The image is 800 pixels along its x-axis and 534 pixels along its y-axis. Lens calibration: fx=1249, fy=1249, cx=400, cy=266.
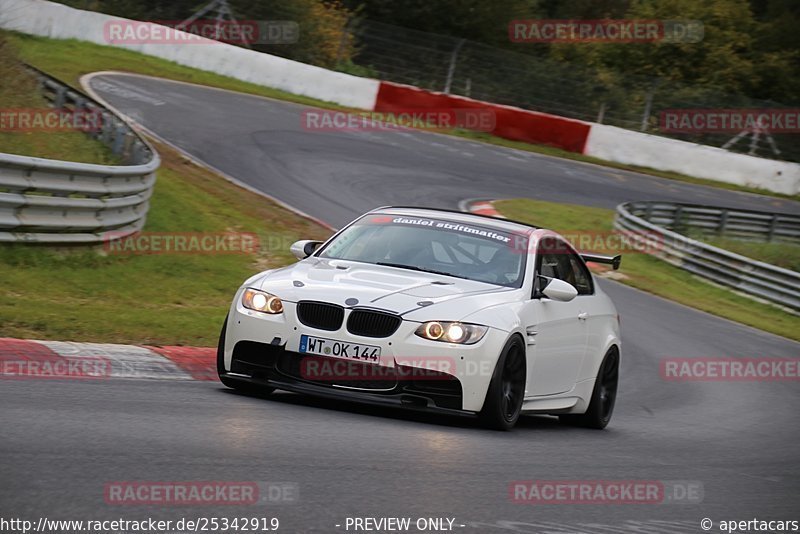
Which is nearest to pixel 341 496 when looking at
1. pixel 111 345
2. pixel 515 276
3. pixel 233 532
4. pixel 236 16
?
pixel 233 532

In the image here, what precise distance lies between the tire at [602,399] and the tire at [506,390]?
1669mm

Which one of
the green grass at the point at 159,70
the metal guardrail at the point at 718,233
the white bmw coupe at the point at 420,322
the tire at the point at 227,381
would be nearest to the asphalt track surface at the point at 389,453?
the tire at the point at 227,381

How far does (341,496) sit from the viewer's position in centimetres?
541

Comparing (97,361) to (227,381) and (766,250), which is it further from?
(766,250)

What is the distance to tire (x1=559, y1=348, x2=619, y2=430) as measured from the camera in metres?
9.85

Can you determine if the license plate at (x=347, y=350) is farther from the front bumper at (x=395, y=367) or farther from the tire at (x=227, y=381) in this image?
the tire at (x=227, y=381)

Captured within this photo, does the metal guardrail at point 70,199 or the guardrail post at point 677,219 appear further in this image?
the guardrail post at point 677,219

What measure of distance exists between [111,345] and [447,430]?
120 inches

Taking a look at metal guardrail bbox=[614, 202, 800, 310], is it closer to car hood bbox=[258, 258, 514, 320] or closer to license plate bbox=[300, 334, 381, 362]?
car hood bbox=[258, 258, 514, 320]

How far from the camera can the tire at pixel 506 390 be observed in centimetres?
782

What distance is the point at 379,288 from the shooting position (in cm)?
800

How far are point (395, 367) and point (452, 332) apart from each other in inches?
16.4

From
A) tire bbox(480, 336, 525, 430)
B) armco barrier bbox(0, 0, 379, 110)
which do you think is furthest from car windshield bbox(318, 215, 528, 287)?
armco barrier bbox(0, 0, 379, 110)

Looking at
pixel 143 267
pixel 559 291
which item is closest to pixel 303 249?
pixel 559 291
